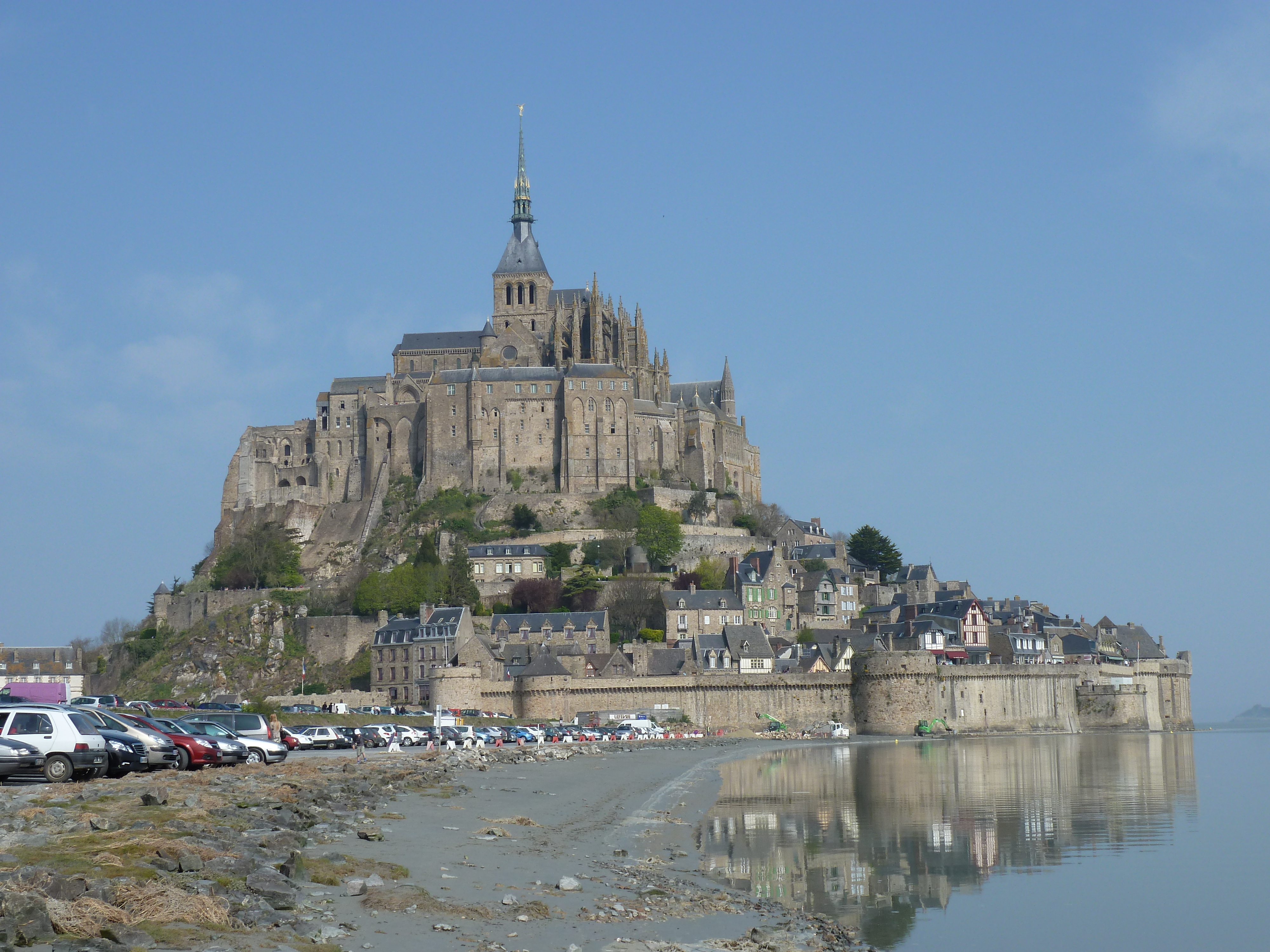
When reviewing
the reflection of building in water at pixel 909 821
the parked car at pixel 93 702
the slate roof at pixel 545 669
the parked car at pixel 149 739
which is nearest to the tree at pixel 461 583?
the slate roof at pixel 545 669

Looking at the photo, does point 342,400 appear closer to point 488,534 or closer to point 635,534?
point 488,534

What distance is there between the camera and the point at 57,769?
815 inches

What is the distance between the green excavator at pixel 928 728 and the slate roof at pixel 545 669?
17.4 metres

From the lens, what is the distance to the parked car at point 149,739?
24.1 m

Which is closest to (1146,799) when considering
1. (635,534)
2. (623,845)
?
(623,845)

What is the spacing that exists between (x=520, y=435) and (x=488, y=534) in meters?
9.92

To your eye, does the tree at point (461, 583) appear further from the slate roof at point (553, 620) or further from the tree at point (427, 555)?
the slate roof at point (553, 620)

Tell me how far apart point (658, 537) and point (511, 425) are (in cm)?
1676

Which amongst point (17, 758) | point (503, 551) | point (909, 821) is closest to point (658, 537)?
point (503, 551)

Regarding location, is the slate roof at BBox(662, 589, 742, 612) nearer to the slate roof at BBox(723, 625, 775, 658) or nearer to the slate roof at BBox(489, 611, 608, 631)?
the slate roof at BBox(723, 625, 775, 658)

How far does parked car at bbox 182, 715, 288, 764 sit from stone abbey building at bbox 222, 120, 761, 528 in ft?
208

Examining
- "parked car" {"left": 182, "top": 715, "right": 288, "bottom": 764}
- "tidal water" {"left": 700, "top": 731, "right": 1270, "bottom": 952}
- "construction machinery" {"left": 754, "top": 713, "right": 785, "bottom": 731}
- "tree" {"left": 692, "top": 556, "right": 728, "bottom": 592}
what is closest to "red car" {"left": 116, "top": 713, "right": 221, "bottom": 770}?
"parked car" {"left": 182, "top": 715, "right": 288, "bottom": 764}

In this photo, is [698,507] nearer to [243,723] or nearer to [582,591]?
[582,591]

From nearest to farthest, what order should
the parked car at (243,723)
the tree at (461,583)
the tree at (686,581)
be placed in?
the parked car at (243,723) < the tree at (461,583) < the tree at (686,581)
